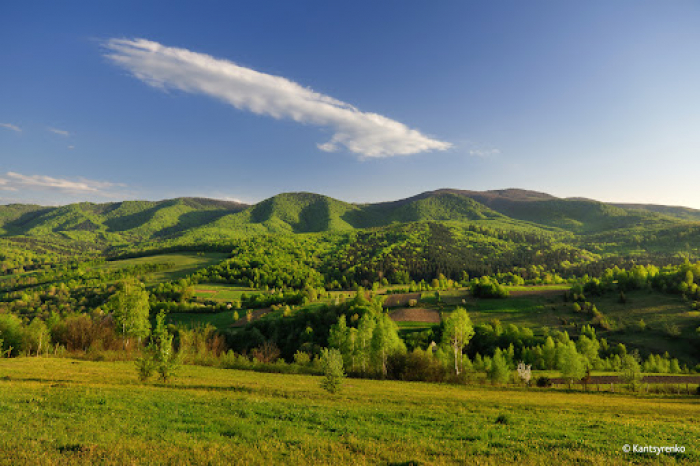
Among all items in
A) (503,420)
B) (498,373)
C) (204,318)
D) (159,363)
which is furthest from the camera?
(204,318)

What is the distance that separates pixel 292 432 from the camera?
1756 centimetres

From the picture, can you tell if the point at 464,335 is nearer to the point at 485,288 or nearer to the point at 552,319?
the point at 552,319

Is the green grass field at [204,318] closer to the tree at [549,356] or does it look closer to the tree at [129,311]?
the tree at [129,311]

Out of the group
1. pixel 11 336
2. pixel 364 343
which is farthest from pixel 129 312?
pixel 364 343

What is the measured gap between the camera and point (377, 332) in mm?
69875

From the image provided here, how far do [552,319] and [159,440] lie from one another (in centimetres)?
15960

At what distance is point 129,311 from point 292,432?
240 ft

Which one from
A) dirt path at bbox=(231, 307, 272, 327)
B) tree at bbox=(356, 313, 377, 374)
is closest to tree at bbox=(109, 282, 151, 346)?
tree at bbox=(356, 313, 377, 374)

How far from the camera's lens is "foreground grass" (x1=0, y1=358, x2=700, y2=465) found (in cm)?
1308

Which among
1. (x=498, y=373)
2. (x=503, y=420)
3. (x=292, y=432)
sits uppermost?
(x=292, y=432)

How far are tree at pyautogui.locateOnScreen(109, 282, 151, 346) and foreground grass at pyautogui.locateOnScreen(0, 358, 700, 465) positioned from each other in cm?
4578

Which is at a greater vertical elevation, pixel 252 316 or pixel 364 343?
pixel 364 343

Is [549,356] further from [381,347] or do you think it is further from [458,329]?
[381,347]

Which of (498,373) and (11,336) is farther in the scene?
(11,336)
